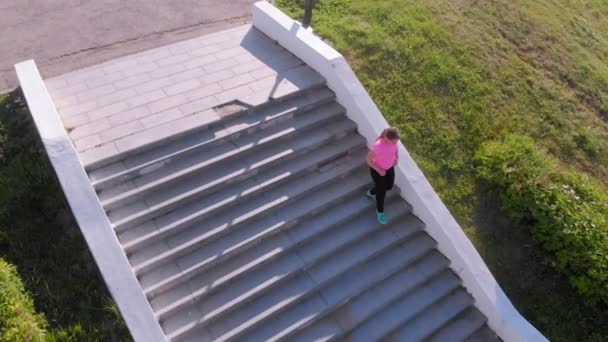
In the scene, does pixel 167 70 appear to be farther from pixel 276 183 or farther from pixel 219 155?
pixel 276 183

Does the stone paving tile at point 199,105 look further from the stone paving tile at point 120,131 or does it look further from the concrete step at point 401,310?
the concrete step at point 401,310

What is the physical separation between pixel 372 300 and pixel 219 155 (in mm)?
2760

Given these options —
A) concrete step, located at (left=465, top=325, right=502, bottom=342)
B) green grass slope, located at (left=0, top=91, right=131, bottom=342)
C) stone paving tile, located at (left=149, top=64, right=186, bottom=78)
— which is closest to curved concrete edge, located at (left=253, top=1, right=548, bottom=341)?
concrete step, located at (left=465, top=325, right=502, bottom=342)

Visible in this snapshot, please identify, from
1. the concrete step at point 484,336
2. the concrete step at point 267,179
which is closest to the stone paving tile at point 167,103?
the concrete step at point 267,179

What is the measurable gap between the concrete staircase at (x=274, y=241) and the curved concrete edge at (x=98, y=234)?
0.80 ft

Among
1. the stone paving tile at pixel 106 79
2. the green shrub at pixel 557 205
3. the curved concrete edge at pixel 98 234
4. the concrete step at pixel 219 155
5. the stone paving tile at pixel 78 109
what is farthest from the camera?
the stone paving tile at pixel 106 79

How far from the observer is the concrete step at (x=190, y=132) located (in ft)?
18.5

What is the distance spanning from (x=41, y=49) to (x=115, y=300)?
5132mm

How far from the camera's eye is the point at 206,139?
242 inches

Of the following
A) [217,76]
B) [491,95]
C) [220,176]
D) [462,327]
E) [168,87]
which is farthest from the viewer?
[491,95]

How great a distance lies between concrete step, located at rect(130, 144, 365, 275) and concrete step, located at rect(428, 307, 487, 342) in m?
2.49

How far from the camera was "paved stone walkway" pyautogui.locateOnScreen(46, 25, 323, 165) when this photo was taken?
600 centimetres

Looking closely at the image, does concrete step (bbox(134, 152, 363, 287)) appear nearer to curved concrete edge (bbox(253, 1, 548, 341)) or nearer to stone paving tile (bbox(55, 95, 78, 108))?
curved concrete edge (bbox(253, 1, 548, 341))

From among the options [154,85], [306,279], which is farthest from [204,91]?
[306,279]
